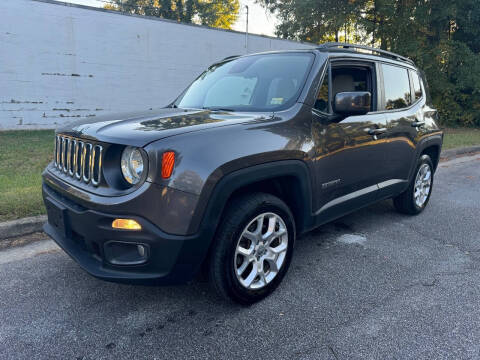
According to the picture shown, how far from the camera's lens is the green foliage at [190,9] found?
33.5m

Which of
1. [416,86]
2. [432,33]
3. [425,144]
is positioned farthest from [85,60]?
[432,33]

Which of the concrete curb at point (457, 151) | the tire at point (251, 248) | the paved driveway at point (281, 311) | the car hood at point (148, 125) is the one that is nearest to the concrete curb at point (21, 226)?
the paved driveway at point (281, 311)

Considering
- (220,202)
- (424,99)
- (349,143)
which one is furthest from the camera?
(424,99)

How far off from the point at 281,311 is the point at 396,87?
110 inches

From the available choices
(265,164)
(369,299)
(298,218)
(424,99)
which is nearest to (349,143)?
(298,218)

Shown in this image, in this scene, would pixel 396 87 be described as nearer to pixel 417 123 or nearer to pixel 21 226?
pixel 417 123

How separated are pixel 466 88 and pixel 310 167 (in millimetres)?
15067

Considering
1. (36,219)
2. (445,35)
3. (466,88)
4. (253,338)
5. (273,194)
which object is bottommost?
(253,338)

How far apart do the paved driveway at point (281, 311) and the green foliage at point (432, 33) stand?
1303cm

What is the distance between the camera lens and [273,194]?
9.22ft

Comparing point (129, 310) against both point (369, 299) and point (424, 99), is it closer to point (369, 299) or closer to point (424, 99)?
point (369, 299)

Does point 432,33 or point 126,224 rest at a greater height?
point 432,33

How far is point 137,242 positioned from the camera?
6.85ft

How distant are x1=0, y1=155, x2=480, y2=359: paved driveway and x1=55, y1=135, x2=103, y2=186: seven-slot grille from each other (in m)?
0.91
